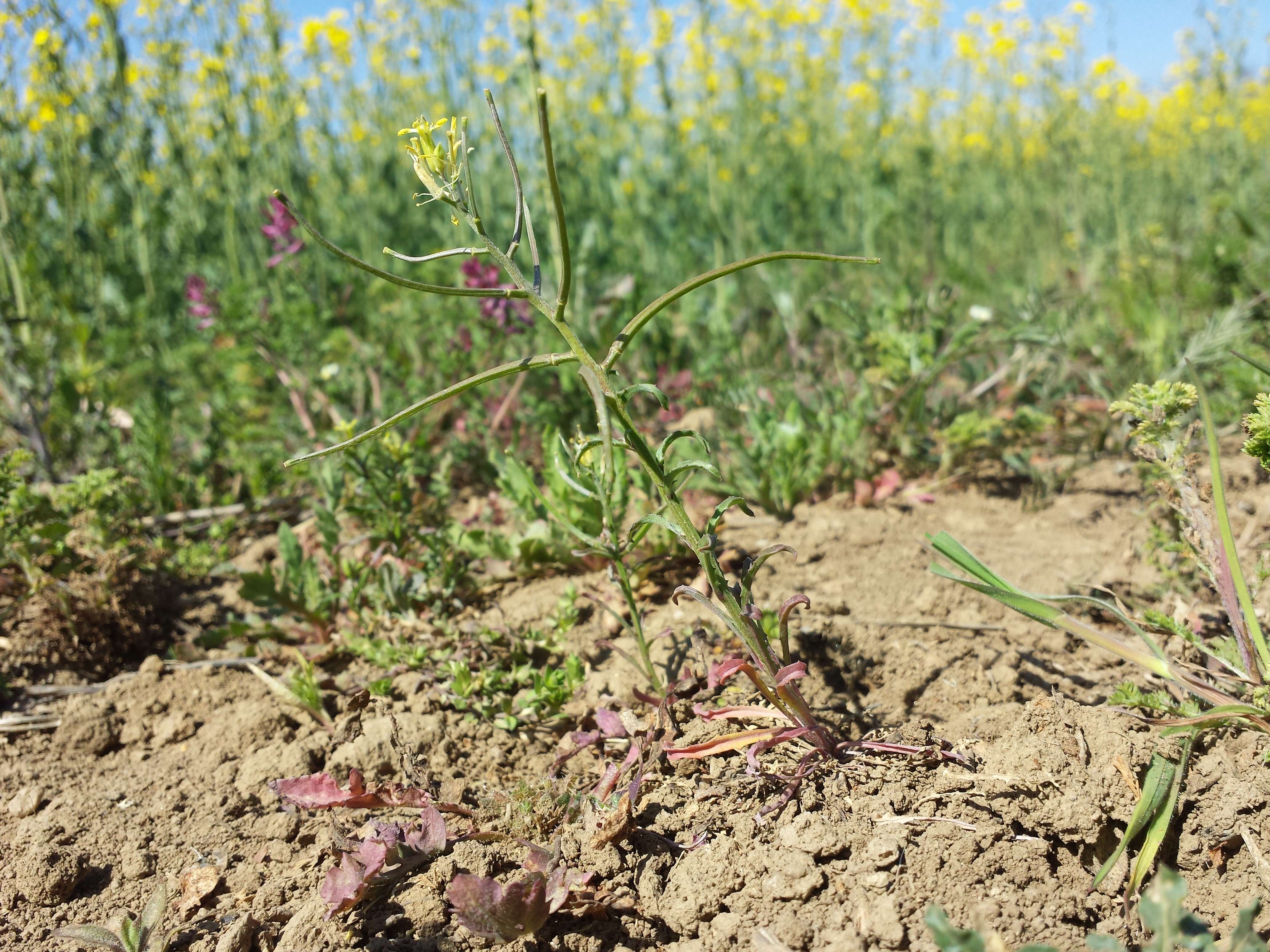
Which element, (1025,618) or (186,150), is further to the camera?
(186,150)

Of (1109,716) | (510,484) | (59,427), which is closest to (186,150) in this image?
(59,427)

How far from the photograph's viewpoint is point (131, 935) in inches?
51.8

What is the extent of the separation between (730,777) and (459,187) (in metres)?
1.05

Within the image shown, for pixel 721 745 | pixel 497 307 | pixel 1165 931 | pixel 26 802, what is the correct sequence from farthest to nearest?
pixel 497 307
pixel 26 802
pixel 721 745
pixel 1165 931

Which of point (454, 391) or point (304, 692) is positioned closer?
point (454, 391)

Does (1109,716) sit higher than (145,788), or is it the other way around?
(1109,716)

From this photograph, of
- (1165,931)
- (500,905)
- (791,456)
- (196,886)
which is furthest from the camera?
(791,456)

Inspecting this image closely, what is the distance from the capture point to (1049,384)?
2.90 m

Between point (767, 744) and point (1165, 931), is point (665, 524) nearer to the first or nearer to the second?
point (767, 744)

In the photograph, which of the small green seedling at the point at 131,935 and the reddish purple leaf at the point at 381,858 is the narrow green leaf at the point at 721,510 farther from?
the small green seedling at the point at 131,935

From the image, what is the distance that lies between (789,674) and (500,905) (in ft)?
1.77

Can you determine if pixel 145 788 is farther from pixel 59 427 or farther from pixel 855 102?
pixel 855 102

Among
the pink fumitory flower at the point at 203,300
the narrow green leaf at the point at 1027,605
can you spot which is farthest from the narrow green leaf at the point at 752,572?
the pink fumitory flower at the point at 203,300

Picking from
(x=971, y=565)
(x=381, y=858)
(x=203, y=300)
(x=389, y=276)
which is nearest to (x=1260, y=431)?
(x=971, y=565)
